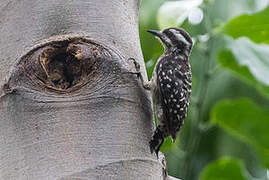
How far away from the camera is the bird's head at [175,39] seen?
4.61 metres

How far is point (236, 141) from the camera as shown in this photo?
5570mm

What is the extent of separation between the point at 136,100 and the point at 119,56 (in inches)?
9.5

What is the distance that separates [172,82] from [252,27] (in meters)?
0.78

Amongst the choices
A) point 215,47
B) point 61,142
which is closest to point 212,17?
point 215,47

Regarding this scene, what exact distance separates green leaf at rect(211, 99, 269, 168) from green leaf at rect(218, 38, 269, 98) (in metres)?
0.47

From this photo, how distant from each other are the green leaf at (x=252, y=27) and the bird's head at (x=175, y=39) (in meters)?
0.69

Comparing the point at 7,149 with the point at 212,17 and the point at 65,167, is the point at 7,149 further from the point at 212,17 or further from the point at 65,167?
the point at 212,17

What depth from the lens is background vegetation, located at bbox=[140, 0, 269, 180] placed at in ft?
13.6

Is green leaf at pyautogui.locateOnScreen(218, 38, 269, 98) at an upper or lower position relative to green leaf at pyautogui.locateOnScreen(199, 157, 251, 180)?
upper

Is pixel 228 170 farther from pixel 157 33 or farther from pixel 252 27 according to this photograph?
pixel 252 27

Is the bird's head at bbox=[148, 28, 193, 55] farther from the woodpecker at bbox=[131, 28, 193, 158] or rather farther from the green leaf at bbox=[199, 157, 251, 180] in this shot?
the green leaf at bbox=[199, 157, 251, 180]

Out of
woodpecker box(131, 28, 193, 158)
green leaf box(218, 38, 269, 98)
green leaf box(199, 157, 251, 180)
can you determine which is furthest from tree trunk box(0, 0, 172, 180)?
green leaf box(199, 157, 251, 180)

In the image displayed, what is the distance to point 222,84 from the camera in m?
5.61

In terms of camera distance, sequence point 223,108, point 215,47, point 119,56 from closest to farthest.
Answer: point 119,56, point 223,108, point 215,47
